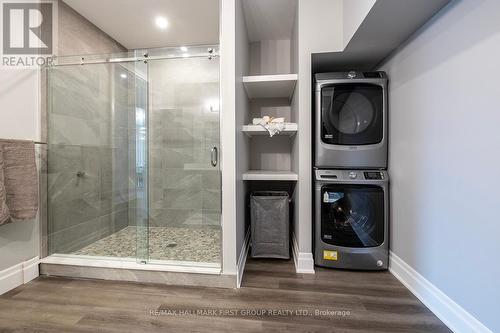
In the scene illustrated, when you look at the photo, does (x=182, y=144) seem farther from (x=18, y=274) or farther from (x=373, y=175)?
(x=373, y=175)

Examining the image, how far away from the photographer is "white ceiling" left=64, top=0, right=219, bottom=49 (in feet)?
6.67

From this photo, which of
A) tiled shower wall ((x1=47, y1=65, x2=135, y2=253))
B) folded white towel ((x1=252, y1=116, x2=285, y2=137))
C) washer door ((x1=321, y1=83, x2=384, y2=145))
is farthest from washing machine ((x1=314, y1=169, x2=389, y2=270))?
tiled shower wall ((x1=47, y1=65, x2=135, y2=253))

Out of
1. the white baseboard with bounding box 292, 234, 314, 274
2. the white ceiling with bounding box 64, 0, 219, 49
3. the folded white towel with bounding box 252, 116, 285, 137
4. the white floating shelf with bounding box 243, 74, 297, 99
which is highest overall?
the white ceiling with bounding box 64, 0, 219, 49

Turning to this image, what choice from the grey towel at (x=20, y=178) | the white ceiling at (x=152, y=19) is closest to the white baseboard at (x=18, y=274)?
the grey towel at (x=20, y=178)

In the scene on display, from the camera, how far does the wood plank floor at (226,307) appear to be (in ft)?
3.82

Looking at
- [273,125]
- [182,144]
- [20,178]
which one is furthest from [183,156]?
[20,178]

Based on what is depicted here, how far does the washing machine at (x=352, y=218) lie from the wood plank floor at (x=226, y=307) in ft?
0.46

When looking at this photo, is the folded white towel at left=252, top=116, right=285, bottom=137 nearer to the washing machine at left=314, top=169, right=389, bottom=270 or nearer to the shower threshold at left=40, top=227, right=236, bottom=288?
the washing machine at left=314, top=169, right=389, bottom=270

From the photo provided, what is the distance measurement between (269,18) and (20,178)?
2.50m

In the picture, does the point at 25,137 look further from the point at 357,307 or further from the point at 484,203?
the point at 484,203

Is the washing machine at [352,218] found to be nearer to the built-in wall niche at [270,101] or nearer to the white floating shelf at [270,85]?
the built-in wall niche at [270,101]

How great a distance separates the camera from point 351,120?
5.82 feet

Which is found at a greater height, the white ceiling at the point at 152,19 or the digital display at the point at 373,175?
the white ceiling at the point at 152,19

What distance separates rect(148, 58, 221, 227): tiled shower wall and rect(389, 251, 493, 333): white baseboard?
1586 mm
